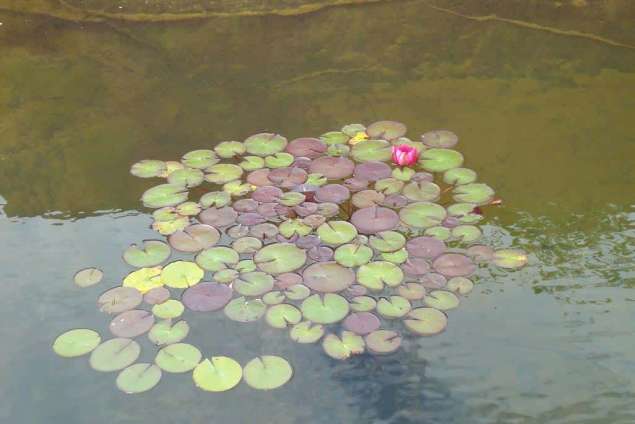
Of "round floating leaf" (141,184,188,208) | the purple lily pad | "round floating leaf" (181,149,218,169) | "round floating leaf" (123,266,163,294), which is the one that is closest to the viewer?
"round floating leaf" (123,266,163,294)

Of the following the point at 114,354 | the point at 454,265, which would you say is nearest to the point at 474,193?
the point at 454,265

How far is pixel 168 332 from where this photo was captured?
158cm

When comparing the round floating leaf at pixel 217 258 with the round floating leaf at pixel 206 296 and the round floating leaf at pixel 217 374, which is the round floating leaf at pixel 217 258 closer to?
the round floating leaf at pixel 206 296

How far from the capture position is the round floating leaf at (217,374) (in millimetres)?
1472

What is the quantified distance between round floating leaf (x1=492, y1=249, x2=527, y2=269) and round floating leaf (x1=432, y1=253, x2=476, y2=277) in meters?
0.06

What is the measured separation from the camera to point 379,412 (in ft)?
4.67

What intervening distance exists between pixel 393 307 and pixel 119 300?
0.59 m

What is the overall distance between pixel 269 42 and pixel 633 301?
1.45 m

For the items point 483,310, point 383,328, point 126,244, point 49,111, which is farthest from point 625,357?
point 49,111

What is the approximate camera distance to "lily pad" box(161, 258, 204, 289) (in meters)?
1.69

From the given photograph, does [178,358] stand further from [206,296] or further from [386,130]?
[386,130]

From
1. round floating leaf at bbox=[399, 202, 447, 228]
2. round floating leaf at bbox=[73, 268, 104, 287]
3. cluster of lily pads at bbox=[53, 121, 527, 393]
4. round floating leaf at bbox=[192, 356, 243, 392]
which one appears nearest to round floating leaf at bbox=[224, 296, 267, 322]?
cluster of lily pads at bbox=[53, 121, 527, 393]

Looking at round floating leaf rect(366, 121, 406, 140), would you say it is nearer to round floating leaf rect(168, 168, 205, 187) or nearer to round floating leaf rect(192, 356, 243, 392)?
round floating leaf rect(168, 168, 205, 187)

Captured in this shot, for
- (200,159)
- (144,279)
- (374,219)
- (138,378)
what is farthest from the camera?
(200,159)
